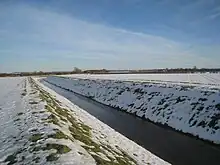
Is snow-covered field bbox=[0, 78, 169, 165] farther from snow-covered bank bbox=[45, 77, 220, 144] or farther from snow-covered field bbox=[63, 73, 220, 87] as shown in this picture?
snow-covered field bbox=[63, 73, 220, 87]

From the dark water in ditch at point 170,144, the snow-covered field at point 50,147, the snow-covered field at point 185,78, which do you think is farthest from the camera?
the snow-covered field at point 185,78

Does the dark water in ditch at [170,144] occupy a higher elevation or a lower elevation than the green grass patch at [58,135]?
lower

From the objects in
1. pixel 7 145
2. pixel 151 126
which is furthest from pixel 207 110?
pixel 7 145

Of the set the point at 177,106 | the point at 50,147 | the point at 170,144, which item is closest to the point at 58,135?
the point at 50,147

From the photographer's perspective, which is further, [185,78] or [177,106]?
[185,78]

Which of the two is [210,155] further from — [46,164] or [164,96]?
[164,96]

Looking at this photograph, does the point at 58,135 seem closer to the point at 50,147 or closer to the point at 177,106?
the point at 50,147

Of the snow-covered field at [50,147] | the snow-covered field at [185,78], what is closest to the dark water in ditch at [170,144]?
the snow-covered field at [50,147]

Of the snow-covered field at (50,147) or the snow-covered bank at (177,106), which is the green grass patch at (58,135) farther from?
the snow-covered bank at (177,106)

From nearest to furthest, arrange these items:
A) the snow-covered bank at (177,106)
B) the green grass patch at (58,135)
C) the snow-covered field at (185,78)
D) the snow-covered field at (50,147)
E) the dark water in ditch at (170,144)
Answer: the snow-covered field at (50,147)
the green grass patch at (58,135)
the dark water in ditch at (170,144)
the snow-covered bank at (177,106)
the snow-covered field at (185,78)
